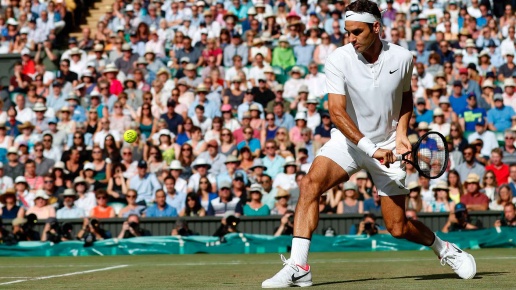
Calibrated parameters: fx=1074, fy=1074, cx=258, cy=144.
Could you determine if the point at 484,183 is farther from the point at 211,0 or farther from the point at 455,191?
the point at 211,0

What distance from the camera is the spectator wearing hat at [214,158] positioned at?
1769 cm

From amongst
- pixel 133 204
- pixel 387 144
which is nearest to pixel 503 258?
pixel 387 144

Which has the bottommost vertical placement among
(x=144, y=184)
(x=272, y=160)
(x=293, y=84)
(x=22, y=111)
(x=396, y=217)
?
(x=396, y=217)

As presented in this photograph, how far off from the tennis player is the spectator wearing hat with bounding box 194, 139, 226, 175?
9822mm

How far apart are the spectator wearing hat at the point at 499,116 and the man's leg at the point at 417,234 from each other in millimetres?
10257

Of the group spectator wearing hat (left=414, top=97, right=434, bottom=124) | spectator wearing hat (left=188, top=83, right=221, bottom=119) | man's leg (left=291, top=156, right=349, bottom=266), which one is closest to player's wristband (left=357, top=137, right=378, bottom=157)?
man's leg (left=291, top=156, right=349, bottom=266)

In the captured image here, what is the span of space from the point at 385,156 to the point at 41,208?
10556mm

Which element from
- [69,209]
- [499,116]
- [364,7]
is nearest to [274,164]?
[69,209]

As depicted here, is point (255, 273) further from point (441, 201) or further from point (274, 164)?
point (274, 164)

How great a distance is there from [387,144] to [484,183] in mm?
8642

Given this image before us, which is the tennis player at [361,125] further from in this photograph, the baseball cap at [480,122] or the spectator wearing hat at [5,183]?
the spectator wearing hat at [5,183]

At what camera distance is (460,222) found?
14.9 metres

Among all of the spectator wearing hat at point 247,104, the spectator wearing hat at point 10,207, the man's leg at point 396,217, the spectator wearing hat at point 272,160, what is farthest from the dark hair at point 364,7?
the spectator wearing hat at point 247,104

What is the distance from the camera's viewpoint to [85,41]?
22.6 meters
